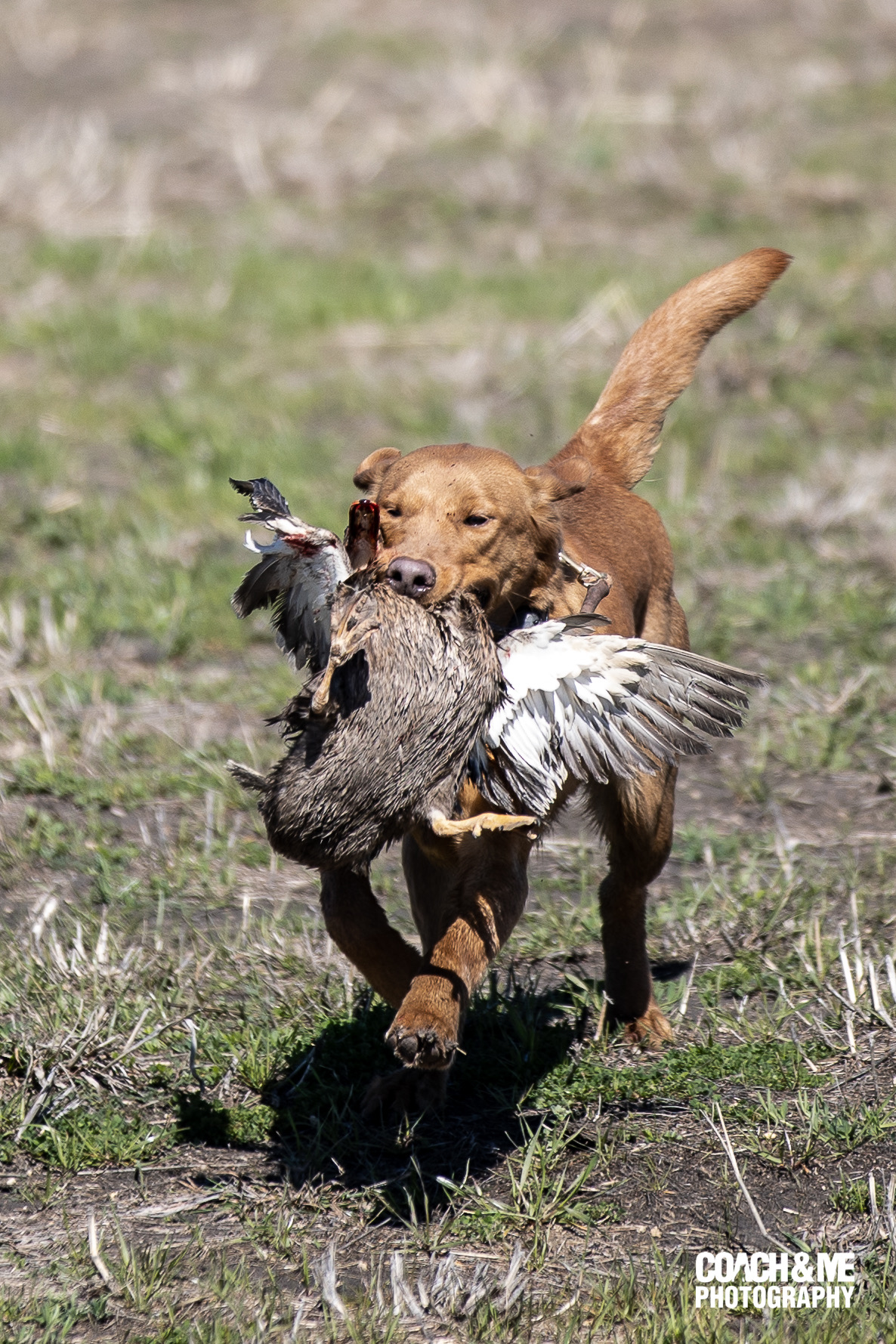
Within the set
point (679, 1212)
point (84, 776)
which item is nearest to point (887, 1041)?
point (679, 1212)

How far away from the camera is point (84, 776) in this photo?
5105 millimetres

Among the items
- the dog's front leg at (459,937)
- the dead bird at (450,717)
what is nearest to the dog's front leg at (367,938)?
the dog's front leg at (459,937)

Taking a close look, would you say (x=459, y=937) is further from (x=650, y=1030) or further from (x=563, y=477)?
(x=563, y=477)

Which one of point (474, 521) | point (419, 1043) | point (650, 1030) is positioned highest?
point (474, 521)

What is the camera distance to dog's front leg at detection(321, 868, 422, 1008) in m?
3.27

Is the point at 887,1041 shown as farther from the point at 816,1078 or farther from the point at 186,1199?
the point at 186,1199

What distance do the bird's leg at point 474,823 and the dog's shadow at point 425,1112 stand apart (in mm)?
598

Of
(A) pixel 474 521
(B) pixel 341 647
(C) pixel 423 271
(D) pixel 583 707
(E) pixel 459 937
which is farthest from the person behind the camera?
(C) pixel 423 271

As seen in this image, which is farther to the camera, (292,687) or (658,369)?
(292,687)

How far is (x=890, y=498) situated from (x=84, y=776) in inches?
159

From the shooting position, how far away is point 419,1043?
2959 mm

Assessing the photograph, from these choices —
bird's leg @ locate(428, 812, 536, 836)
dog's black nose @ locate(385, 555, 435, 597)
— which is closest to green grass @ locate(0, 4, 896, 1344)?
bird's leg @ locate(428, 812, 536, 836)

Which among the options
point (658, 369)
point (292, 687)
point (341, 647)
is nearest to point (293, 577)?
point (341, 647)

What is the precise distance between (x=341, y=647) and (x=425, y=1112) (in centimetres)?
124
